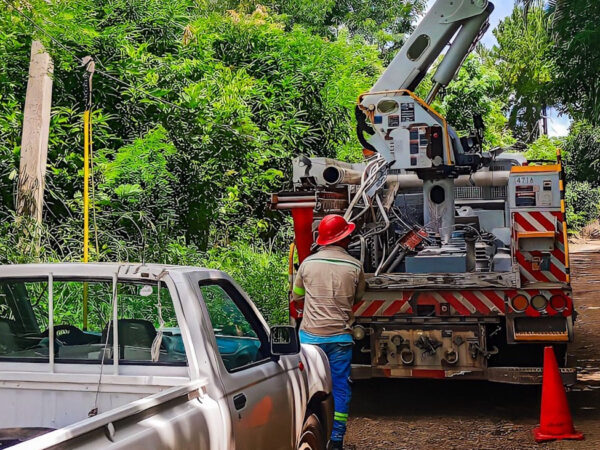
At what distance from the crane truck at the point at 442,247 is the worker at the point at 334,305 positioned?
1.16 m

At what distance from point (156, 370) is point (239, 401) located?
421 millimetres

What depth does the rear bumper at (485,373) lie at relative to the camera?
6.99m

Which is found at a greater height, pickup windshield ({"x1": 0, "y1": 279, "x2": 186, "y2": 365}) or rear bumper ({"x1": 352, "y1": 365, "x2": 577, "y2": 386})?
pickup windshield ({"x1": 0, "y1": 279, "x2": 186, "y2": 365})

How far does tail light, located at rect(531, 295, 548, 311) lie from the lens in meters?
7.03

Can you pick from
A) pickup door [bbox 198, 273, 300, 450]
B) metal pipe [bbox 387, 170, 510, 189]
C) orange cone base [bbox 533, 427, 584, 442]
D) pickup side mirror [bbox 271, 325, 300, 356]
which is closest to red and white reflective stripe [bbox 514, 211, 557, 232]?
metal pipe [bbox 387, 170, 510, 189]

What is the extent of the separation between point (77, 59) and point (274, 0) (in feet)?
61.4

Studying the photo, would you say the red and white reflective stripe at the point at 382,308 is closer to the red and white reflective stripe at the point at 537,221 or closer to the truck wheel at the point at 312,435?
the red and white reflective stripe at the point at 537,221

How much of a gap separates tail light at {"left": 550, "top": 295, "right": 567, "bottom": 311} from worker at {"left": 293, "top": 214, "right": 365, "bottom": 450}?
209 centimetres

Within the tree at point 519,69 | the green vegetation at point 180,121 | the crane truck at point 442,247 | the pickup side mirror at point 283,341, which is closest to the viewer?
the pickup side mirror at point 283,341

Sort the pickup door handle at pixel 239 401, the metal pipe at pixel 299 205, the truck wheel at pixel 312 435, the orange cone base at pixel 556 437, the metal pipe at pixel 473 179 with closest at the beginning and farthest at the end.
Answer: the pickup door handle at pixel 239 401
the truck wheel at pixel 312 435
the orange cone base at pixel 556 437
the metal pipe at pixel 299 205
the metal pipe at pixel 473 179

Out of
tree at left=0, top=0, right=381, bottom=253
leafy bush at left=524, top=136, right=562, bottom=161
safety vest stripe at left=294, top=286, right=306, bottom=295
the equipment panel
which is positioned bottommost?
safety vest stripe at left=294, top=286, right=306, bottom=295

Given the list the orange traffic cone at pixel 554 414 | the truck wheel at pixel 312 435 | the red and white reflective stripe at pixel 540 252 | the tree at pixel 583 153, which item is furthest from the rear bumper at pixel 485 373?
the tree at pixel 583 153

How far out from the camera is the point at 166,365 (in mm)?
3664

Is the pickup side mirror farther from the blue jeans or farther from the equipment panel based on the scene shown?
the equipment panel
